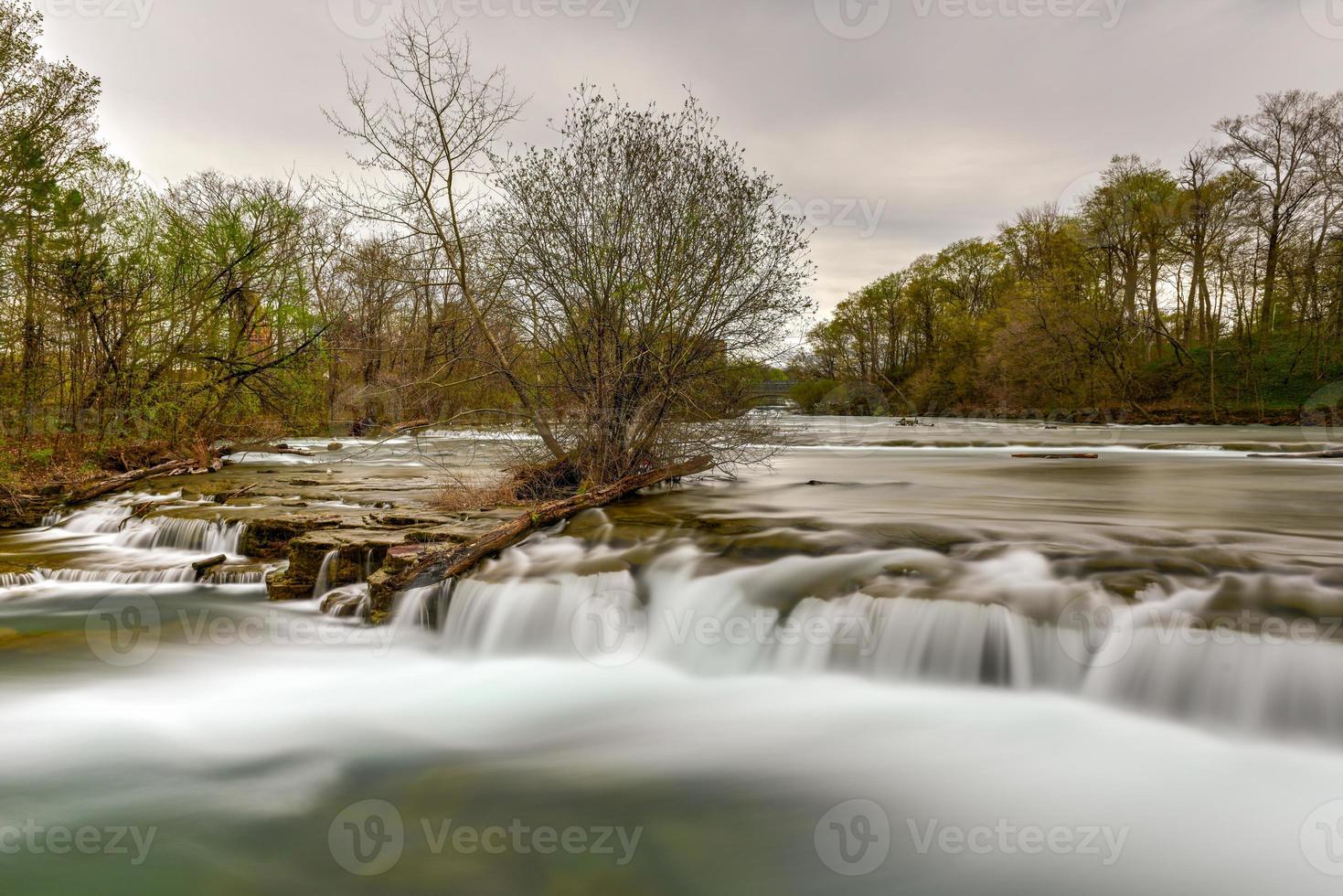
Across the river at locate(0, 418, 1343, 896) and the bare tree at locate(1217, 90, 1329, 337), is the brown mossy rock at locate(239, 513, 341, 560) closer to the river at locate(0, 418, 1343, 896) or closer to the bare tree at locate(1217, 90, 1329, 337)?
the river at locate(0, 418, 1343, 896)

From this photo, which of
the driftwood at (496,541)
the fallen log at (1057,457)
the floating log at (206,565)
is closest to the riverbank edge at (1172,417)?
the fallen log at (1057,457)

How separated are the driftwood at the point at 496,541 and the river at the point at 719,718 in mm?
194

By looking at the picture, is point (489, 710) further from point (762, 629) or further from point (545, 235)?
point (545, 235)

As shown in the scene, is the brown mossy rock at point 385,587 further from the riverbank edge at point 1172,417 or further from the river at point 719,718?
the riverbank edge at point 1172,417

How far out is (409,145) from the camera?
10.5 metres

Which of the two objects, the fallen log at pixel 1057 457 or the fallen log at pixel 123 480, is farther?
the fallen log at pixel 1057 457

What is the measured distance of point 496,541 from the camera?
8375 millimetres

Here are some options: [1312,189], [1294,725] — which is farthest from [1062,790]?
[1312,189]

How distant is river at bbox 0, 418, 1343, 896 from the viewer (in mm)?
3973

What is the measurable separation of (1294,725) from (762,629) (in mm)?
3733

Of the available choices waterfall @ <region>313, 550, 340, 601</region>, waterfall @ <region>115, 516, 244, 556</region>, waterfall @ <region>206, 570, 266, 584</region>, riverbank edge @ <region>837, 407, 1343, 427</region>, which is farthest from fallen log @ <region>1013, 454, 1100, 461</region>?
riverbank edge @ <region>837, 407, 1343, 427</region>

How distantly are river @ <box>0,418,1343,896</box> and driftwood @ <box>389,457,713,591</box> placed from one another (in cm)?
19

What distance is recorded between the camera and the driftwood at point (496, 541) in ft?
25.1

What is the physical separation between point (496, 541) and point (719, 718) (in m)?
3.64
